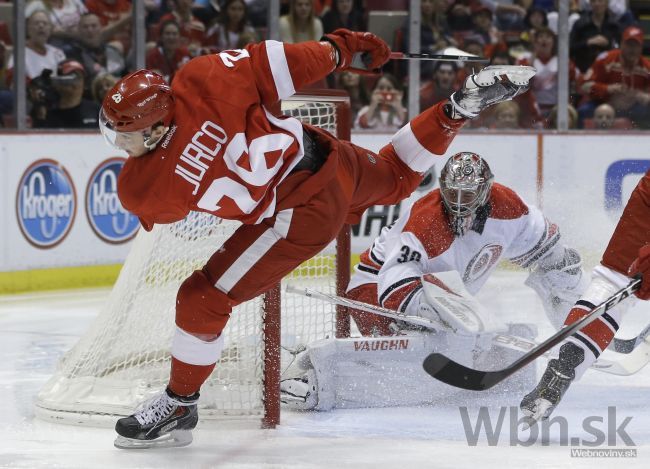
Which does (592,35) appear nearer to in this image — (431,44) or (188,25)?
(431,44)

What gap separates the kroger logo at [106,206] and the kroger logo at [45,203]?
108 millimetres

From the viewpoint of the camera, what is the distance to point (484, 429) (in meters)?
3.23

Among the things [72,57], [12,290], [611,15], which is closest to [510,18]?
[611,15]

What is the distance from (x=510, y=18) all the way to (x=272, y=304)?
13.6ft

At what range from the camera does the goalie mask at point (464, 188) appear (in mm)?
3666

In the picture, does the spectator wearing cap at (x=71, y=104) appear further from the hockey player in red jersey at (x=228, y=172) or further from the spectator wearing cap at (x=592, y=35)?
the hockey player in red jersey at (x=228, y=172)

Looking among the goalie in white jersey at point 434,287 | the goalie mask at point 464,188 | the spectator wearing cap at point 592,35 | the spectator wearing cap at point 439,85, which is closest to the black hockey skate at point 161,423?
the goalie in white jersey at point 434,287

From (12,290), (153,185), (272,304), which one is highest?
(153,185)

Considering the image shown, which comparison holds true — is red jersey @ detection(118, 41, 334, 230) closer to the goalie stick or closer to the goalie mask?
the goalie stick

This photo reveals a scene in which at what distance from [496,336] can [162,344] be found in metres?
1.01

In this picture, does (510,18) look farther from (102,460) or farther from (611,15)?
(102,460)

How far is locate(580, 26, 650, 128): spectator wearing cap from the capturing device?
6.72 m

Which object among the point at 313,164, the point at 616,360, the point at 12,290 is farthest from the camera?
the point at 12,290

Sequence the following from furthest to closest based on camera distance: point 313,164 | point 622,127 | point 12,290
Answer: point 622,127, point 12,290, point 313,164
